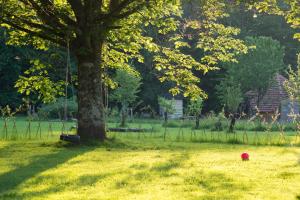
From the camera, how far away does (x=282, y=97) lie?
1885 inches

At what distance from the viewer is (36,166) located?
33.8 ft

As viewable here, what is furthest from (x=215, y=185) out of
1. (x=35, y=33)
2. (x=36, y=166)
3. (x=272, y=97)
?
(x=272, y=97)

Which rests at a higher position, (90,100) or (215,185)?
(90,100)

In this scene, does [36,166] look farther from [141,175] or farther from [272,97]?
[272,97]

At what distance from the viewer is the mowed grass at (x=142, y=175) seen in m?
7.29

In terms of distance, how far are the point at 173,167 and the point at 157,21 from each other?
7.40m

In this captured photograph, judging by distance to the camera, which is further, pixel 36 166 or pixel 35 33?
pixel 35 33

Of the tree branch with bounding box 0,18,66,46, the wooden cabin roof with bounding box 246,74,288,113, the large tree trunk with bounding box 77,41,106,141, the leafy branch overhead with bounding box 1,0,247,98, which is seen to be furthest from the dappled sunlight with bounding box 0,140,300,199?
the wooden cabin roof with bounding box 246,74,288,113

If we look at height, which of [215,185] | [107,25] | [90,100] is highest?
[107,25]

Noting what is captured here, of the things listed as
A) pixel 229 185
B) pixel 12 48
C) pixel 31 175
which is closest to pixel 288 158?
pixel 229 185

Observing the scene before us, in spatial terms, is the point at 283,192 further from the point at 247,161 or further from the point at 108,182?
the point at 247,161

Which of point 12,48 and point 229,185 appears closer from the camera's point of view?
point 229,185

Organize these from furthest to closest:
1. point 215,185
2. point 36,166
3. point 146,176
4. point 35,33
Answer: point 35,33, point 36,166, point 146,176, point 215,185

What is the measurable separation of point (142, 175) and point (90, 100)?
6838 mm
